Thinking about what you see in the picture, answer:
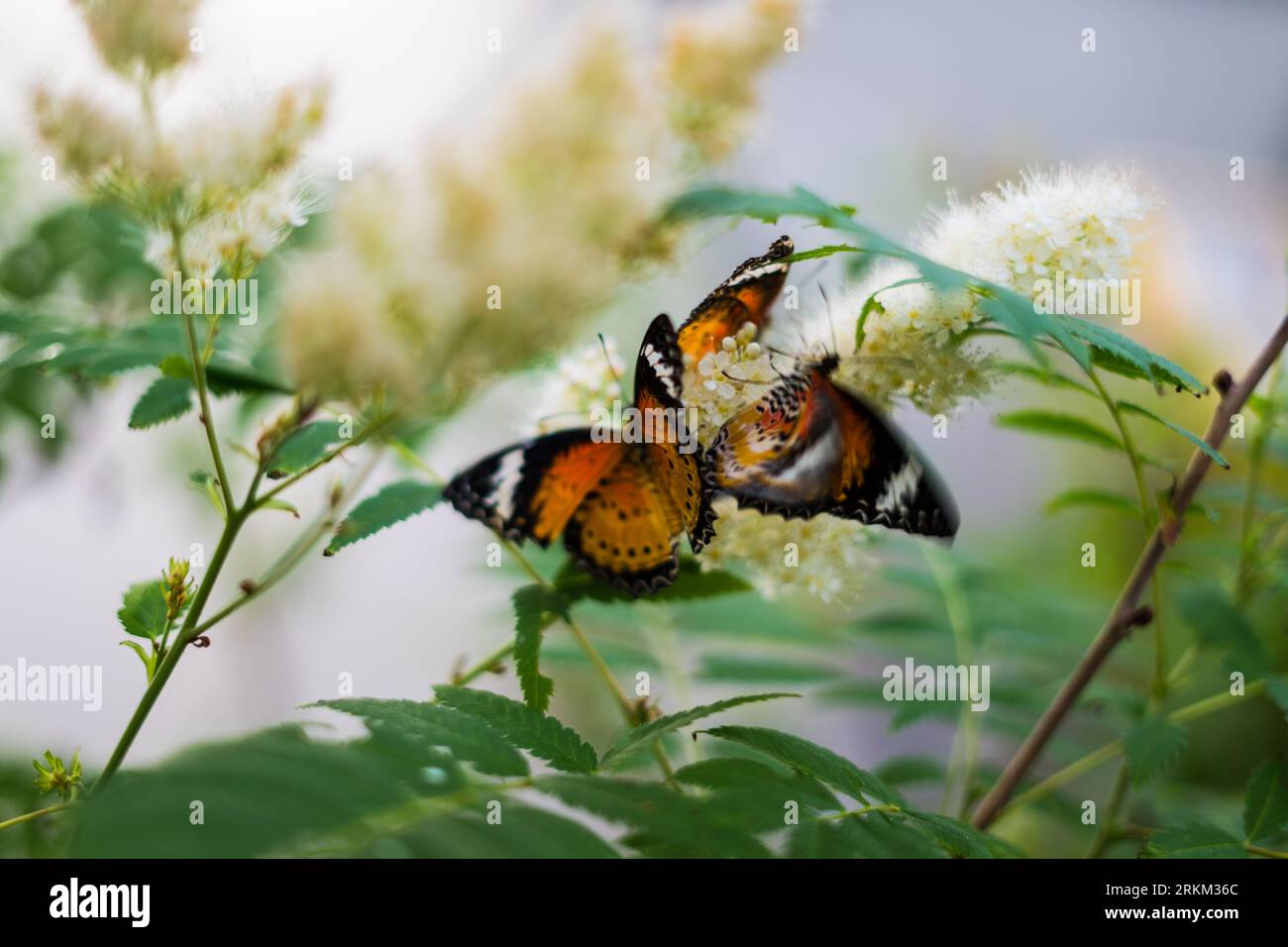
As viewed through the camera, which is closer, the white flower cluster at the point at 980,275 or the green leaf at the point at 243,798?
the green leaf at the point at 243,798

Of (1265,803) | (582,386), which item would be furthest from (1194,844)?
(582,386)

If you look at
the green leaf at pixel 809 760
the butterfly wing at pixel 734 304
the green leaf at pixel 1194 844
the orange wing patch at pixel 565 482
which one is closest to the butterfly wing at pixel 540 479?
the orange wing patch at pixel 565 482

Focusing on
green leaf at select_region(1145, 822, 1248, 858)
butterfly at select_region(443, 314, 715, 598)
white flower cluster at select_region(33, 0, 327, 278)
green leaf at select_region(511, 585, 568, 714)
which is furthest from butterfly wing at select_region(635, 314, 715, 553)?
green leaf at select_region(1145, 822, 1248, 858)

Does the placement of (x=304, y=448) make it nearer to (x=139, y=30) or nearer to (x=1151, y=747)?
(x=139, y=30)

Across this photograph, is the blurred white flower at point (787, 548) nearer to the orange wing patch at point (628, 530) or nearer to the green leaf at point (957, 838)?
the orange wing patch at point (628, 530)

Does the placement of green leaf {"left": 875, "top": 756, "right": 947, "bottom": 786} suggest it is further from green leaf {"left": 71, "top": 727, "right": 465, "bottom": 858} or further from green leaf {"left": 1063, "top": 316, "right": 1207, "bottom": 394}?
green leaf {"left": 71, "top": 727, "right": 465, "bottom": 858}
